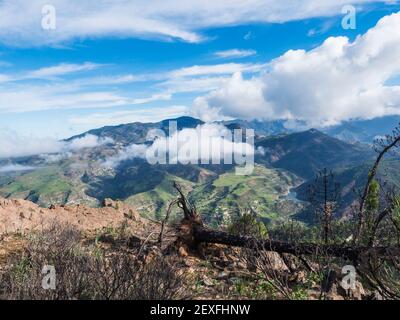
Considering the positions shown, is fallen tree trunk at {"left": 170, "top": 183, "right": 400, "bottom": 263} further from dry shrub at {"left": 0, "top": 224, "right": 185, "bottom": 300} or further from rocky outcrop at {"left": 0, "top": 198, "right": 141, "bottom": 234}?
rocky outcrop at {"left": 0, "top": 198, "right": 141, "bottom": 234}

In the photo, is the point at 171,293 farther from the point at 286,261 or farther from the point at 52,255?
the point at 286,261

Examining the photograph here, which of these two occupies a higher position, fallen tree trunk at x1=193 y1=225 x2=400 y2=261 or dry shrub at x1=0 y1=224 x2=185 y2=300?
dry shrub at x1=0 y1=224 x2=185 y2=300

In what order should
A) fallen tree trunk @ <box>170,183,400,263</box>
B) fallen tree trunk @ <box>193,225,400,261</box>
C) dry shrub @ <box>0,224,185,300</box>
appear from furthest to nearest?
fallen tree trunk @ <box>170,183,400,263</box> < fallen tree trunk @ <box>193,225,400,261</box> < dry shrub @ <box>0,224,185,300</box>

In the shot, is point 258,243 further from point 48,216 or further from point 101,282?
point 48,216

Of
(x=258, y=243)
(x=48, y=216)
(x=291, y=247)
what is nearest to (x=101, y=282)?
(x=258, y=243)

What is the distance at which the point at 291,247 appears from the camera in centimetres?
1451

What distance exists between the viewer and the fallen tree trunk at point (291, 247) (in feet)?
39.9

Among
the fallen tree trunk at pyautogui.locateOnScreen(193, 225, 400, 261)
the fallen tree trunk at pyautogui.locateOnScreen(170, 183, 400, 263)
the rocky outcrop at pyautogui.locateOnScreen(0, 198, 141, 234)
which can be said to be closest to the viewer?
the fallen tree trunk at pyautogui.locateOnScreen(193, 225, 400, 261)

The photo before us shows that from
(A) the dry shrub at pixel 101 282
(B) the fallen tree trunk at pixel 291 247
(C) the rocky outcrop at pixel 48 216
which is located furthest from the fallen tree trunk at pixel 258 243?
(C) the rocky outcrop at pixel 48 216

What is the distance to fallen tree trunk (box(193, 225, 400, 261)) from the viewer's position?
12176 millimetres

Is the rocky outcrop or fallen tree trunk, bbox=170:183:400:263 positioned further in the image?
the rocky outcrop

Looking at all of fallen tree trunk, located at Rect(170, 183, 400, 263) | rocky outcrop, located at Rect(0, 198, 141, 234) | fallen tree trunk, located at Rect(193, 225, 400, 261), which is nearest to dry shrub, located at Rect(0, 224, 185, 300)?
fallen tree trunk, located at Rect(193, 225, 400, 261)

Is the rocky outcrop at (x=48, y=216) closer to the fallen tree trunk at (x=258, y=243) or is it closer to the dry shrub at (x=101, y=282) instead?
the fallen tree trunk at (x=258, y=243)

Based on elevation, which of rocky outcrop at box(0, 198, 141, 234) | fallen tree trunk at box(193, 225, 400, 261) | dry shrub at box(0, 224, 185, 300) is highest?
dry shrub at box(0, 224, 185, 300)
